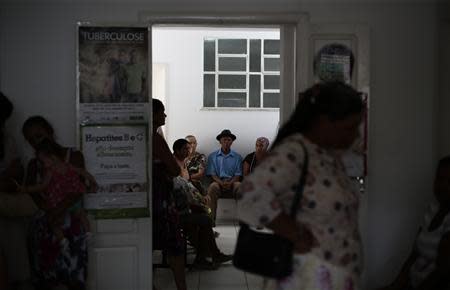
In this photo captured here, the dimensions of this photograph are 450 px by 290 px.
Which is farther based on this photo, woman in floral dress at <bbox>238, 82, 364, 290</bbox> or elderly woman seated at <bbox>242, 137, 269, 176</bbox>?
elderly woman seated at <bbox>242, 137, 269, 176</bbox>

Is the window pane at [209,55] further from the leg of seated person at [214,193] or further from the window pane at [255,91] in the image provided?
the leg of seated person at [214,193]

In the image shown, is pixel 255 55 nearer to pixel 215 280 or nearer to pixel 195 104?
pixel 195 104

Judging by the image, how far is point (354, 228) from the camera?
1.86 m

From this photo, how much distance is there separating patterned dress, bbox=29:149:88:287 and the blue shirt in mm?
3846

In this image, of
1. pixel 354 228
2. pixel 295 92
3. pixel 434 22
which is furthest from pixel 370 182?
pixel 354 228

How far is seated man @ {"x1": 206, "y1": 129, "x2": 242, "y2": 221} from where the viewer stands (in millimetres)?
7004

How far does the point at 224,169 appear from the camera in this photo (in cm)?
714

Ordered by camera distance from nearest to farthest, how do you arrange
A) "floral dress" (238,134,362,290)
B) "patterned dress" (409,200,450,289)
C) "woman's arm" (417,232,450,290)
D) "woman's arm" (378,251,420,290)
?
1. "floral dress" (238,134,362,290)
2. "woman's arm" (417,232,450,290)
3. "patterned dress" (409,200,450,289)
4. "woman's arm" (378,251,420,290)

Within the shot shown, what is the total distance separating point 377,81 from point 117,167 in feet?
6.33

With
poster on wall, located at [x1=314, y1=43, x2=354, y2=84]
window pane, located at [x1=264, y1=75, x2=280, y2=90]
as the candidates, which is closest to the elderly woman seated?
window pane, located at [x1=264, y1=75, x2=280, y2=90]

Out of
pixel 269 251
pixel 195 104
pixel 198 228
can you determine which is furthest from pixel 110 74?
pixel 195 104

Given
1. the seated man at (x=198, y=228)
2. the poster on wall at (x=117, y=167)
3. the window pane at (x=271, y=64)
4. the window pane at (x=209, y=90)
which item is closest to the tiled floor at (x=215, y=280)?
the seated man at (x=198, y=228)

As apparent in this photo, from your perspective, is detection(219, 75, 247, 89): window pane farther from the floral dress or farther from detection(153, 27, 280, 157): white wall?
the floral dress

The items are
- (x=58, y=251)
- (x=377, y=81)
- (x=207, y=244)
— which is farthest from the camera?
(x=207, y=244)
